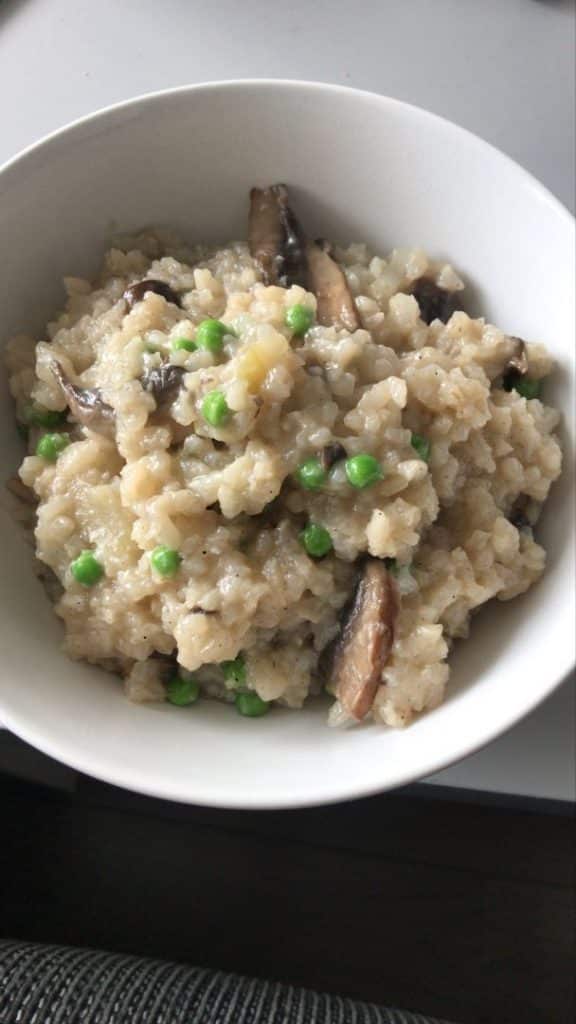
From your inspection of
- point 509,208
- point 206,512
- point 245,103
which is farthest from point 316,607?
point 245,103

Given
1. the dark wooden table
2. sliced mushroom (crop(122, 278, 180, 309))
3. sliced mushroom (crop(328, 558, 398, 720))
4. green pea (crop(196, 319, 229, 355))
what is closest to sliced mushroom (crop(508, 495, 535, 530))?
sliced mushroom (crop(328, 558, 398, 720))

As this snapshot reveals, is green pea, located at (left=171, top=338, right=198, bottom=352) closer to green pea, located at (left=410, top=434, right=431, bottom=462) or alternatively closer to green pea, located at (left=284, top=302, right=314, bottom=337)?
green pea, located at (left=284, top=302, right=314, bottom=337)

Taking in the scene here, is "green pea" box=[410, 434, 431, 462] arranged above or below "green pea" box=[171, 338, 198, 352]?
above

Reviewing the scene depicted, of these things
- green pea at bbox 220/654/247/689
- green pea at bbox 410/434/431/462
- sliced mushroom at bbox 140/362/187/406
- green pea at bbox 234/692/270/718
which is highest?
green pea at bbox 410/434/431/462

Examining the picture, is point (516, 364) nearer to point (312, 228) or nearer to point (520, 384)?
point (520, 384)

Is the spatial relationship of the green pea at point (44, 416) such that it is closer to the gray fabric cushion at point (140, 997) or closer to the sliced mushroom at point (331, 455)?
the sliced mushroom at point (331, 455)

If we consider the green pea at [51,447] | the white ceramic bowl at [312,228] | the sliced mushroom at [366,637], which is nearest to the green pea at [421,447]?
the sliced mushroom at [366,637]
